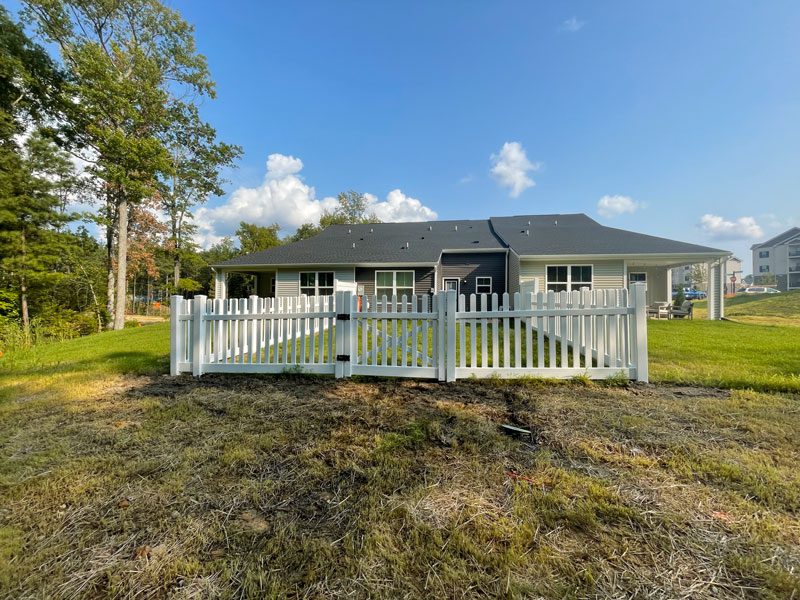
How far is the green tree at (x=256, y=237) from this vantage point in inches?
1284

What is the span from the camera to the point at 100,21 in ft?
49.4

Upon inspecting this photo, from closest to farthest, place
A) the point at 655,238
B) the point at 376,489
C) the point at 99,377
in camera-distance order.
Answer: the point at 376,489 < the point at 99,377 < the point at 655,238

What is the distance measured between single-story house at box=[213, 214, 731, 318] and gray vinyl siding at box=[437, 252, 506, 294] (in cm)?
5

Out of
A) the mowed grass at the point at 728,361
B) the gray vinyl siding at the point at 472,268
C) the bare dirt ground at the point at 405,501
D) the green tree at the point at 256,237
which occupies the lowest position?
the bare dirt ground at the point at 405,501

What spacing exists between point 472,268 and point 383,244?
4.98 meters

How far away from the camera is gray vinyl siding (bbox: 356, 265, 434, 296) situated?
51.8ft

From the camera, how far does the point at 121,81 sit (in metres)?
14.6

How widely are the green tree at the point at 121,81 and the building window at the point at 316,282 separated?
27.5ft

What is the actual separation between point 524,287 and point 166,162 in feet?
57.6

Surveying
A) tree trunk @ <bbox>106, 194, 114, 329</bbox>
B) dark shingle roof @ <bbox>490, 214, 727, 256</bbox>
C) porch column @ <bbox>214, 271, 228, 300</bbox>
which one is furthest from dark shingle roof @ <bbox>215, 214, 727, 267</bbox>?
tree trunk @ <bbox>106, 194, 114, 329</bbox>

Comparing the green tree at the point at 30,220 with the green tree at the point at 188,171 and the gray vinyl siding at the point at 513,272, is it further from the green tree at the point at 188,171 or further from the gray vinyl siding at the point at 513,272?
the gray vinyl siding at the point at 513,272

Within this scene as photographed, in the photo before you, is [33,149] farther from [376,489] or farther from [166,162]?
[376,489]

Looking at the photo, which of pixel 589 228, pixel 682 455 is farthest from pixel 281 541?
pixel 589 228

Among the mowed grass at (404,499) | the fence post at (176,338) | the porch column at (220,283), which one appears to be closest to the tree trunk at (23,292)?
the porch column at (220,283)
